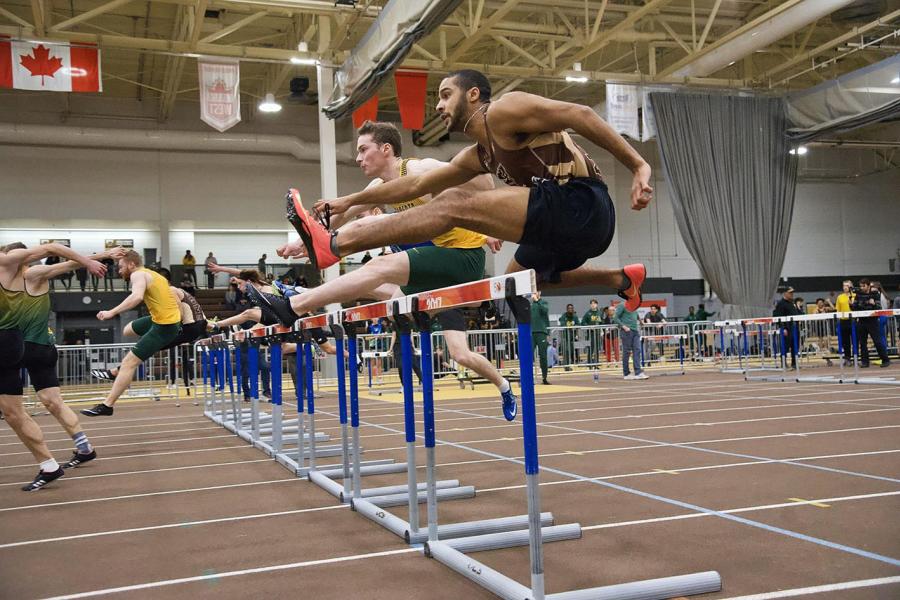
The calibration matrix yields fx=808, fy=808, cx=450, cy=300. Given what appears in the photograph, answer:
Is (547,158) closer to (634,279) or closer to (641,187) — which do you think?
(641,187)

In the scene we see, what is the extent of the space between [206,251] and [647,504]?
27.5 metres

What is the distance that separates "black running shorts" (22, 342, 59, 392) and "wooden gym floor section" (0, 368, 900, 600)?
2.30 feet

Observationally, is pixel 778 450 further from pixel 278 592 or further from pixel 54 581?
pixel 54 581

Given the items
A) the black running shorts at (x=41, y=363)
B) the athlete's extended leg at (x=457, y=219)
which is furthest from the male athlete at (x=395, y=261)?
the black running shorts at (x=41, y=363)

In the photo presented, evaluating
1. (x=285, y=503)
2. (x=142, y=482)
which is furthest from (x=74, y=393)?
(x=285, y=503)

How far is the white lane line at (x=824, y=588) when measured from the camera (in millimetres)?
2482

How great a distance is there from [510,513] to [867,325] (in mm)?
13433

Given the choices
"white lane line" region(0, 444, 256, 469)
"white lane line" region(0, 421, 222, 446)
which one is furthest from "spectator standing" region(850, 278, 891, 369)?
"white lane line" region(0, 444, 256, 469)

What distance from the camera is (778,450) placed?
5418 millimetres

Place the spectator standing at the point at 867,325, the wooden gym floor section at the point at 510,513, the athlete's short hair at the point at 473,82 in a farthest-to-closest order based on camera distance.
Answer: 1. the spectator standing at the point at 867,325
2. the athlete's short hair at the point at 473,82
3. the wooden gym floor section at the point at 510,513

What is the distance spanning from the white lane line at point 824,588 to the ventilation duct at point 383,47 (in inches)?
378

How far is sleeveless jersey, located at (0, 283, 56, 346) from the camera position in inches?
206

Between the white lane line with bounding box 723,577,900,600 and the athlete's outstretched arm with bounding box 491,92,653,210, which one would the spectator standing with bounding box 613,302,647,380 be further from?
the white lane line with bounding box 723,577,900,600

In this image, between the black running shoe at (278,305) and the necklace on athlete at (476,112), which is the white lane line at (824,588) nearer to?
the necklace on athlete at (476,112)
